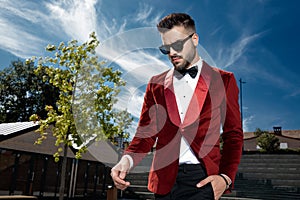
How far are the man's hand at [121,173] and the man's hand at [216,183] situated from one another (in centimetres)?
42

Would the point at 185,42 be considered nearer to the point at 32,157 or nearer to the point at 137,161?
the point at 137,161

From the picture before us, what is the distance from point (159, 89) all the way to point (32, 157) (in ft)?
41.5

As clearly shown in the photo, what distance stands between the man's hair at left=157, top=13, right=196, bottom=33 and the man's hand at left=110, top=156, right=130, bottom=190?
0.82 metres

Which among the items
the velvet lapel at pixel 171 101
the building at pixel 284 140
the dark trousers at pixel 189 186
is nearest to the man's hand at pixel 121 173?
the dark trousers at pixel 189 186

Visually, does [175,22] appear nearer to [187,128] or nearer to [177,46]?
[177,46]

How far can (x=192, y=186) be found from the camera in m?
1.67

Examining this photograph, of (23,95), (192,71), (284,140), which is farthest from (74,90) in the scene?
(284,140)

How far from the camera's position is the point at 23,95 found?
39.1m

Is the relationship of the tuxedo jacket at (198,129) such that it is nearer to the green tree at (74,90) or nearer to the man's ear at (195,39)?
the man's ear at (195,39)

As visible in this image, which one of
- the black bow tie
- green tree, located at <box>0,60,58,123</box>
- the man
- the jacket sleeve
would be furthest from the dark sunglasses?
green tree, located at <box>0,60,58,123</box>

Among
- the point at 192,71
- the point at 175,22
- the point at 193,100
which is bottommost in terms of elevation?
the point at 193,100

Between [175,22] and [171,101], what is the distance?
469mm

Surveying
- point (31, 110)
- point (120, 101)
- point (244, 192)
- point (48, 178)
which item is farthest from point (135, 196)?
point (31, 110)

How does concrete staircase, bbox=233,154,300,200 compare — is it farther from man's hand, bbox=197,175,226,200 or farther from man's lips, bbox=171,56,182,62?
man's lips, bbox=171,56,182,62
